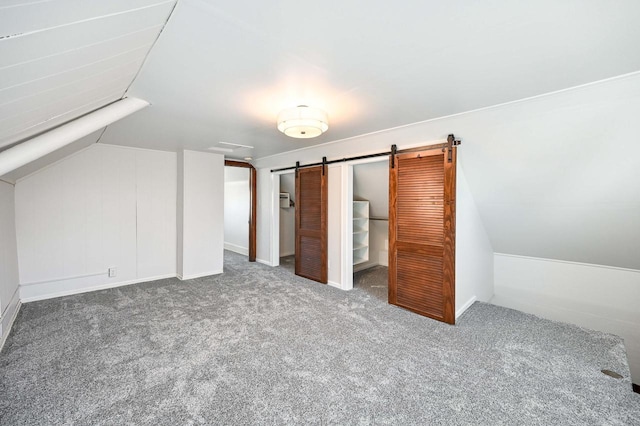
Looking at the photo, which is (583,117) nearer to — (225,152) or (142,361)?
(142,361)

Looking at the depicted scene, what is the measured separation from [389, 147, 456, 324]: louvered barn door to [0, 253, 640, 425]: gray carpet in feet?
0.85

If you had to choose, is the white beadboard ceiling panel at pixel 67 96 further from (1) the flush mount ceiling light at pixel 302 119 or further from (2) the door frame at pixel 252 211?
(2) the door frame at pixel 252 211

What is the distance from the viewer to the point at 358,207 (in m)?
5.07

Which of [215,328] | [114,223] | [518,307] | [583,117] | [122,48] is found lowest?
[518,307]

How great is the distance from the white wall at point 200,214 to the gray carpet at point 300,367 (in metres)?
1.27

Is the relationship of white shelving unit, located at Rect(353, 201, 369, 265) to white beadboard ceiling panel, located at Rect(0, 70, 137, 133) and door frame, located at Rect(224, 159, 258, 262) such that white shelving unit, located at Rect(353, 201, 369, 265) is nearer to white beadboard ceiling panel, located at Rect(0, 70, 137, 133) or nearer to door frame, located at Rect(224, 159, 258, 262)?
door frame, located at Rect(224, 159, 258, 262)

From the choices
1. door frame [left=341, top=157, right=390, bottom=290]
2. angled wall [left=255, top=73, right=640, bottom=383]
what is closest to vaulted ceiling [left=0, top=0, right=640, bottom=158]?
angled wall [left=255, top=73, right=640, bottom=383]

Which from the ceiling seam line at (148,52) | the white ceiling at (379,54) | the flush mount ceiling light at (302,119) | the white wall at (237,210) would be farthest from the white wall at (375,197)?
the ceiling seam line at (148,52)

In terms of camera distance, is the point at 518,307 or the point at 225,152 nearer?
the point at 518,307

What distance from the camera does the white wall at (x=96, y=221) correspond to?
11.7 ft

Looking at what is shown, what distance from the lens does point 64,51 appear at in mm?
1187

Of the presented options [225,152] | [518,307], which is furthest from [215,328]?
[518,307]

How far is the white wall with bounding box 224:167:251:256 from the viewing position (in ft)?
21.6

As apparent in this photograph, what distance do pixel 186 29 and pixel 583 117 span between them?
289 centimetres
